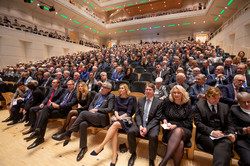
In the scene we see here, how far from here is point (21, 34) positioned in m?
8.69

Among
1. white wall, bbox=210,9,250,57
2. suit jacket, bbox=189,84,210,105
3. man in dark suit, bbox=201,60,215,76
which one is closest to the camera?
suit jacket, bbox=189,84,210,105

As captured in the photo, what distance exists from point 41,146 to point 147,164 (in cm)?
165

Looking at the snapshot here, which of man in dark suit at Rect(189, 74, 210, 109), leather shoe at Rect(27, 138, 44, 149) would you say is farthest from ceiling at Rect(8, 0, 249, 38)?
leather shoe at Rect(27, 138, 44, 149)

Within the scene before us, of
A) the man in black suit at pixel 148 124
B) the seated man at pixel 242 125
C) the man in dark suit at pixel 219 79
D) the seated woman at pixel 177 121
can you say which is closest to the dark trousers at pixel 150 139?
the man in black suit at pixel 148 124

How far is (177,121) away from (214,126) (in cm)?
40

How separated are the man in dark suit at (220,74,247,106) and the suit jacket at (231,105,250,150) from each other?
452 millimetres

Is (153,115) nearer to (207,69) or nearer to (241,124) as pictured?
(241,124)

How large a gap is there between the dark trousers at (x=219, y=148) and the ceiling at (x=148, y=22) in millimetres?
12437

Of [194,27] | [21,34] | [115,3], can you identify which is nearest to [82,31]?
[115,3]

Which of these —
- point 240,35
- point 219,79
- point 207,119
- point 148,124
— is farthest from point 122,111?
point 240,35

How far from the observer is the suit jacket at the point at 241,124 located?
4.12 feet

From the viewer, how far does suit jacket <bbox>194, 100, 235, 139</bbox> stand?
135cm

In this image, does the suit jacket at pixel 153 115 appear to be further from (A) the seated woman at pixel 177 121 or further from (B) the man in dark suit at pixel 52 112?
(B) the man in dark suit at pixel 52 112

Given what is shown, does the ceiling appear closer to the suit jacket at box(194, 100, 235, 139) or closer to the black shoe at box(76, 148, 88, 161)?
the suit jacket at box(194, 100, 235, 139)
